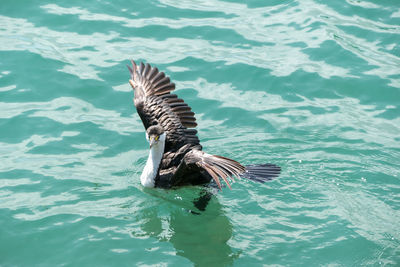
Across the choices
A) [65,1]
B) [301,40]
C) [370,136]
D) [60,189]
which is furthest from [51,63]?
[370,136]

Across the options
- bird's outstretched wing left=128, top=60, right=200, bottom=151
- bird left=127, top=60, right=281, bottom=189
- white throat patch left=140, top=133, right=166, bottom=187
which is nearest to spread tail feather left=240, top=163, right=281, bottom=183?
bird left=127, top=60, right=281, bottom=189

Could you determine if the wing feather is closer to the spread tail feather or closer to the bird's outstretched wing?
the spread tail feather

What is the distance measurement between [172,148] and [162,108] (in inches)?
21.2

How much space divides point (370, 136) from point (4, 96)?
4728 millimetres

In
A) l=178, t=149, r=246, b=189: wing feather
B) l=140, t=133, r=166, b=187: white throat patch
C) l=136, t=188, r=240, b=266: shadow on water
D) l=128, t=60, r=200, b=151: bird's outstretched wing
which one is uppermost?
l=128, t=60, r=200, b=151: bird's outstretched wing

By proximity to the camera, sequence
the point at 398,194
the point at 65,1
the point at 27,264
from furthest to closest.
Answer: the point at 65,1, the point at 398,194, the point at 27,264

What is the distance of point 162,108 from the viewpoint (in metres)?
6.82

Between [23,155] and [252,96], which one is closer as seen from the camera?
[23,155]

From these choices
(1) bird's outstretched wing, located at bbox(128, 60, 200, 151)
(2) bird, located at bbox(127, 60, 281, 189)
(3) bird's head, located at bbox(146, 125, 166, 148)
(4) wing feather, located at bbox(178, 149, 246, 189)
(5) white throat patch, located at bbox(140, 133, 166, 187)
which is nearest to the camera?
(4) wing feather, located at bbox(178, 149, 246, 189)

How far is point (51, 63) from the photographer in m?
8.30

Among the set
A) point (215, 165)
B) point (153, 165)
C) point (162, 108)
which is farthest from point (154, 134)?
point (215, 165)

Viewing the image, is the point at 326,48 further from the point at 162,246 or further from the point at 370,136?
the point at 162,246

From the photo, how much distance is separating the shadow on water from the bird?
0.19 m

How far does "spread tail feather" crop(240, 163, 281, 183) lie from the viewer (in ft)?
19.2
